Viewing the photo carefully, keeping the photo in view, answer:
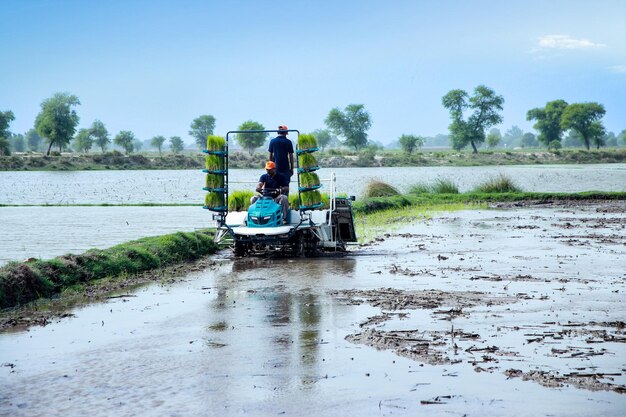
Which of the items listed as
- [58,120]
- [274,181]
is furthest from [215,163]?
[58,120]

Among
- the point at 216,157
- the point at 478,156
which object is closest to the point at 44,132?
the point at 478,156

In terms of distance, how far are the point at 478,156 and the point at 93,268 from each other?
13682 cm

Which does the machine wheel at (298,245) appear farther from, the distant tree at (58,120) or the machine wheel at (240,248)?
the distant tree at (58,120)

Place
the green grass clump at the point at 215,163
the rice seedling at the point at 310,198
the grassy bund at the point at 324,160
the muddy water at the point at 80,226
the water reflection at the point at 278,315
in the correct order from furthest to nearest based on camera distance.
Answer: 1. the grassy bund at the point at 324,160
2. the muddy water at the point at 80,226
3. the green grass clump at the point at 215,163
4. the rice seedling at the point at 310,198
5. the water reflection at the point at 278,315

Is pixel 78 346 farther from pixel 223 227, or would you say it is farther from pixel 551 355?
pixel 223 227

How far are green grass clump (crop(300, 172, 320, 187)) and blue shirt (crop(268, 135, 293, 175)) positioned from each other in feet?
1.07

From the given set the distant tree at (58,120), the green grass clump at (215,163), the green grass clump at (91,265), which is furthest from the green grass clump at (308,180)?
the distant tree at (58,120)

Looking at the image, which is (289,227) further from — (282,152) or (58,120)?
(58,120)

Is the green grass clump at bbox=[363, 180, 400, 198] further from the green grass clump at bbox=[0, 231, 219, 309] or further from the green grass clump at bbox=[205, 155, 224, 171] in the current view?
the green grass clump at bbox=[205, 155, 224, 171]

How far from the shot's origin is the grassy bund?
112875 millimetres

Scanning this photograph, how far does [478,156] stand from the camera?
149125 millimetres

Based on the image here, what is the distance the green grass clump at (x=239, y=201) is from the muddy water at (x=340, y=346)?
395 cm

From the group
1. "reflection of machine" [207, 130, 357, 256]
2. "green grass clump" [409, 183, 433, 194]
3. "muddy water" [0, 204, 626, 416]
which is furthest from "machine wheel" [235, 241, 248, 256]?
"green grass clump" [409, 183, 433, 194]

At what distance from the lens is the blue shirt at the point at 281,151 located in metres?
19.8
